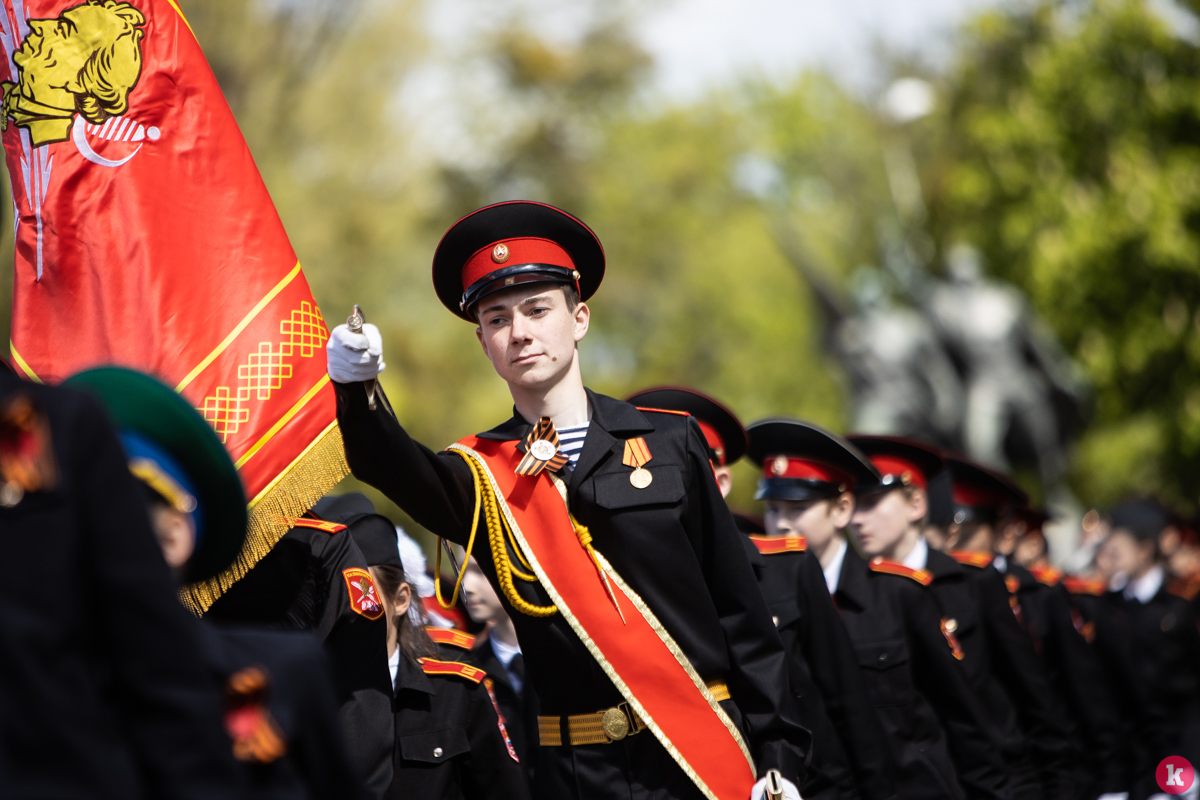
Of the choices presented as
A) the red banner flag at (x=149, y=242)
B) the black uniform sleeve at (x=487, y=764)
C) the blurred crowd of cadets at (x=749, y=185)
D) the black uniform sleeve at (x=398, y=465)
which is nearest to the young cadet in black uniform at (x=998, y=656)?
the black uniform sleeve at (x=487, y=764)

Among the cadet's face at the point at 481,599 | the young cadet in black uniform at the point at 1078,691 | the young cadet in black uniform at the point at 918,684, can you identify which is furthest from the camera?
the young cadet in black uniform at the point at 1078,691

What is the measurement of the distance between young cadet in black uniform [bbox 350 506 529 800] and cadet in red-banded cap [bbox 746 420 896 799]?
1.04m

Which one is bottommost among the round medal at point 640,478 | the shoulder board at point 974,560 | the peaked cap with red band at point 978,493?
the round medal at point 640,478

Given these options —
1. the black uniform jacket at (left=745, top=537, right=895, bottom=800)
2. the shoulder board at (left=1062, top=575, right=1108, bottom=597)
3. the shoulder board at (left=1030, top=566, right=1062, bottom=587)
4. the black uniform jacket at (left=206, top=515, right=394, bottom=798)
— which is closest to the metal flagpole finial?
the black uniform jacket at (left=206, top=515, right=394, bottom=798)

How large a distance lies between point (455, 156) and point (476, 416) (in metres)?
8.60

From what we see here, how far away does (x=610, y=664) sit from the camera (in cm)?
348

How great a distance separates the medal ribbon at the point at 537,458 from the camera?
3559 mm

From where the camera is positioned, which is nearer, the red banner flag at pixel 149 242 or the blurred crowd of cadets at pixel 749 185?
the red banner flag at pixel 149 242

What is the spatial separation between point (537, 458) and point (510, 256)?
0.56 meters

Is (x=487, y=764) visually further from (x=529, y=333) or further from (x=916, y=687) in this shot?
(x=916, y=687)

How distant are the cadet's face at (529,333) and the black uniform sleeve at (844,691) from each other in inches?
66.1

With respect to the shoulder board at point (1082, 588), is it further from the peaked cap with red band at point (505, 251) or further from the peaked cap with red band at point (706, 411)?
the peaked cap with red band at point (505, 251)

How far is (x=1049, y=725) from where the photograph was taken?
6.32 m

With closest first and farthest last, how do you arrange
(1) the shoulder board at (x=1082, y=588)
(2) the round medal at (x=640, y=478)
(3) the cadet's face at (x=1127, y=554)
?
(2) the round medal at (x=640, y=478), (1) the shoulder board at (x=1082, y=588), (3) the cadet's face at (x=1127, y=554)
